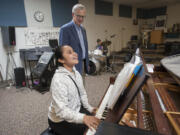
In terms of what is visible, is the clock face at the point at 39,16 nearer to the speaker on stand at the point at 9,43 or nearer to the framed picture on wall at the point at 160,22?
the speaker on stand at the point at 9,43

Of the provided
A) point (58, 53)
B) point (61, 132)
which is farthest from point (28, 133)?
point (58, 53)

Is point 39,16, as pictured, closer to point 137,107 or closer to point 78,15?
point 78,15

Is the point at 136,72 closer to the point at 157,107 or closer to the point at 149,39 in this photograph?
the point at 157,107

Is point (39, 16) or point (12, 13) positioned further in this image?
point (39, 16)

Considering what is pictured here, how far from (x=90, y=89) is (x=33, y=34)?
254cm

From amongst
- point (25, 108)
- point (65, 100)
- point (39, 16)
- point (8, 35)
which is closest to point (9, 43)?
point (8, 35)

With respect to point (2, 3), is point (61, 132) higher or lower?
lower

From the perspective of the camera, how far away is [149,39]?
275 inches

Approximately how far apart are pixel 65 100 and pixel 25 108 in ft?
5.59

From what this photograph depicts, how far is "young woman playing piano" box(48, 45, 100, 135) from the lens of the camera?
0.98m

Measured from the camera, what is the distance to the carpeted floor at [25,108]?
5.90ft

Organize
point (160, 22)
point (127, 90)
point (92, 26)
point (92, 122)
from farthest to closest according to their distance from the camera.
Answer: point (160, 22), point (92, 26), point (92, 122), point (127, 90)

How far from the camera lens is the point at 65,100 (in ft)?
3.35

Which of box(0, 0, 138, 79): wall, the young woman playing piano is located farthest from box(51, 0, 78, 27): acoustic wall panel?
the young woman playing piano
